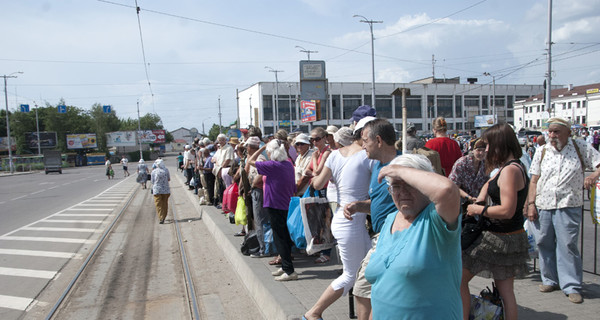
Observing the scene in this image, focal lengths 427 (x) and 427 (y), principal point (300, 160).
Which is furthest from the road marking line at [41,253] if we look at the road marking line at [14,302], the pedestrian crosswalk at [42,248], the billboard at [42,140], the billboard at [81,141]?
the billboard at [81,141]

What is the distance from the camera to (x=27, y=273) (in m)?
7.10

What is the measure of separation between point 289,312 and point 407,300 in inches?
92.3

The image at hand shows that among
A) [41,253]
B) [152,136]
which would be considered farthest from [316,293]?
[152,136]

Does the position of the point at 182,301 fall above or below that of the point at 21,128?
below

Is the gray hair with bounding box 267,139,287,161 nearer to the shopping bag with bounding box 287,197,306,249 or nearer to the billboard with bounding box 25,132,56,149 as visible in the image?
the shopping bag with bounding box 287,197,306,249

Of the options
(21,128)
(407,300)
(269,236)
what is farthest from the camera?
(21,128)

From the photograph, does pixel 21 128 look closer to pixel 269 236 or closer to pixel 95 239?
Answer: pixel 95 239

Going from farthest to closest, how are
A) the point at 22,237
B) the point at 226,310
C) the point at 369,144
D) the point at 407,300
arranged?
the point at 22,237, the point at 226,310, the point at 369,144, the point at 407,300

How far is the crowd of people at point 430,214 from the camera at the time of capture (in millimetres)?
2092

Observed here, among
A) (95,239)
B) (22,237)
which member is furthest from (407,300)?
(22,237)

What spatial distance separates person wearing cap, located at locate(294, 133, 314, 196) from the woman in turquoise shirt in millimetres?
3873

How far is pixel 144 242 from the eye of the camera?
9.31 meters

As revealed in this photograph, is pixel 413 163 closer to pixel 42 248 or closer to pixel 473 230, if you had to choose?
pixel 473 230

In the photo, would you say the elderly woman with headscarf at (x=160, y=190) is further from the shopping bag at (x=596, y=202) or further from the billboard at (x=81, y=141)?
the billboard at (x=81, y=141)
